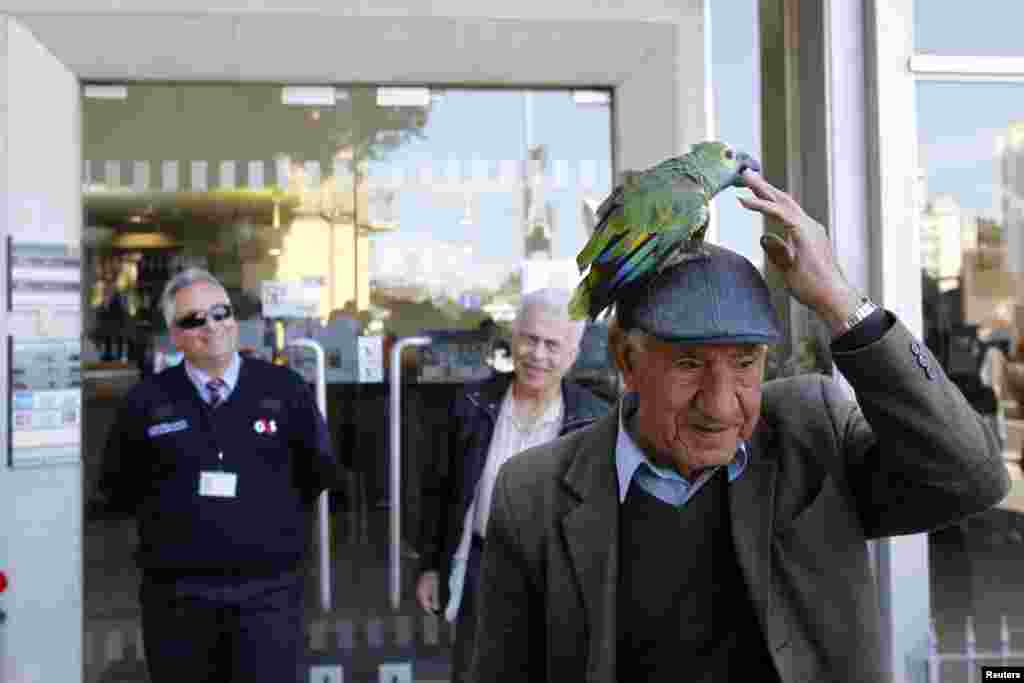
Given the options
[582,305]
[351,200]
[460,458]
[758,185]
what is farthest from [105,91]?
[758,185]

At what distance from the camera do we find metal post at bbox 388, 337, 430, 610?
497 centimetres

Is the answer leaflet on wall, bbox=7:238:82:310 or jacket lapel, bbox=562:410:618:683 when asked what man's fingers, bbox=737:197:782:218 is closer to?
jacket lapel, bbox=562:410:618:683

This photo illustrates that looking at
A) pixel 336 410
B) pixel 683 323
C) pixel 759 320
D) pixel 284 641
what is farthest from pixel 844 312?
pixel 336 410

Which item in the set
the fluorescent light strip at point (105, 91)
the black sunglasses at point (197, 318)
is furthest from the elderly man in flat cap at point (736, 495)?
the fluorescent light strip at point (105, 91)

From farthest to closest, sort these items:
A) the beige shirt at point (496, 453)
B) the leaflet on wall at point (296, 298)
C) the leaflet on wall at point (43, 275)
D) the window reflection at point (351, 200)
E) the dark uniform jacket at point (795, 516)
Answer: the leaflet on wall at point (296, 298), the window reflection at point (351, 200), the leaflet on wall at point (43, 275), the beige shirt at point (496, 453), the dark uniform jacket at point (795, 516)

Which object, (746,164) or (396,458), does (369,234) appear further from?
(746,164)

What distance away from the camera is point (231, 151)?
4.91 metres

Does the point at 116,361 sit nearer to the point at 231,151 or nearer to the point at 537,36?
the point at 231,151

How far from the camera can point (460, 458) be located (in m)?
3.66

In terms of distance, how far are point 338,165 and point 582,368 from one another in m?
1.47

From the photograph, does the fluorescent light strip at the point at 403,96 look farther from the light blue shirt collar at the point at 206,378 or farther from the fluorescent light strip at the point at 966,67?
the fluorescent light strip at the point at 966,67

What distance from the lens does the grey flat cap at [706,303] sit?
1486 millimetres

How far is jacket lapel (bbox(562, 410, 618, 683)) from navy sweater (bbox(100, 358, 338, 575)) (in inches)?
91.4

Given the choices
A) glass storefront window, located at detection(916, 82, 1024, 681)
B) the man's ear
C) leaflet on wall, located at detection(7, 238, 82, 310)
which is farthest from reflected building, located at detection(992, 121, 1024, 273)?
leaflet on wall, located at detection(7, 238, 82, 310)
